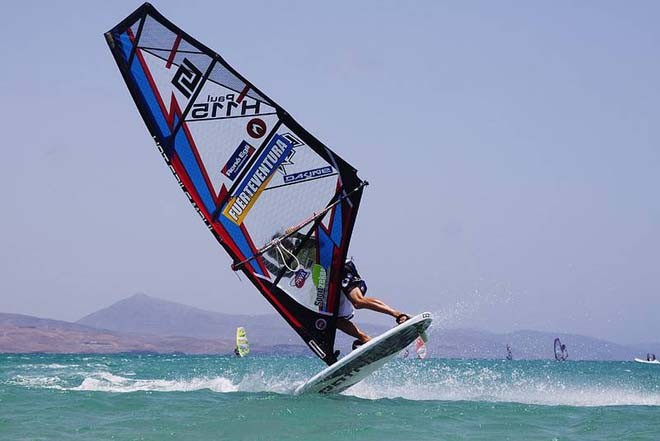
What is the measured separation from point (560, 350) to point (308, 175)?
8014cm

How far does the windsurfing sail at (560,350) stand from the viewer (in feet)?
278

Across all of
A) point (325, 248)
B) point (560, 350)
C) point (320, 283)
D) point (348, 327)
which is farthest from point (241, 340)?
point (325, 248)

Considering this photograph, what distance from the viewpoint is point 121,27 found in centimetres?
1139

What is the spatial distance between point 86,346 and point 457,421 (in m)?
145

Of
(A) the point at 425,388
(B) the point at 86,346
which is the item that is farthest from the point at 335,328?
(B) the point at 86,346

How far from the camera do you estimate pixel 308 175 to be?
37.6 ft

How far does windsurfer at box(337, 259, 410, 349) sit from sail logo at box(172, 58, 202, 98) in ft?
9.62

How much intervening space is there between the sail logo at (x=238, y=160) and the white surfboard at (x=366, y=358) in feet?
8.82

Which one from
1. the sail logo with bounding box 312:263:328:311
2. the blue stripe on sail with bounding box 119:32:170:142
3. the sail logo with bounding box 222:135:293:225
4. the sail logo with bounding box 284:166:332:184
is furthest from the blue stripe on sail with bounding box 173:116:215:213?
the sail logo with bounding box 312:263:328:311

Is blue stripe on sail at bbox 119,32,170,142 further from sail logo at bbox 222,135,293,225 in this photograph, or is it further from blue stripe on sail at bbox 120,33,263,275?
sail logo at bbox 222,135,293,225

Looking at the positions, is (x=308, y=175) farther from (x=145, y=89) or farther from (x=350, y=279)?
(x=145, y=89)

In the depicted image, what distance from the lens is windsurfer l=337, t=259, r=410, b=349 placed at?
11430 millimetres

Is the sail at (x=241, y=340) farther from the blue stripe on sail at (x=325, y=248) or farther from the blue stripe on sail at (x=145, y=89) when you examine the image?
the blue stripe on sail at (x=145, y=89)

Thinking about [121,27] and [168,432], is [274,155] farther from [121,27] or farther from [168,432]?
[168,432]
